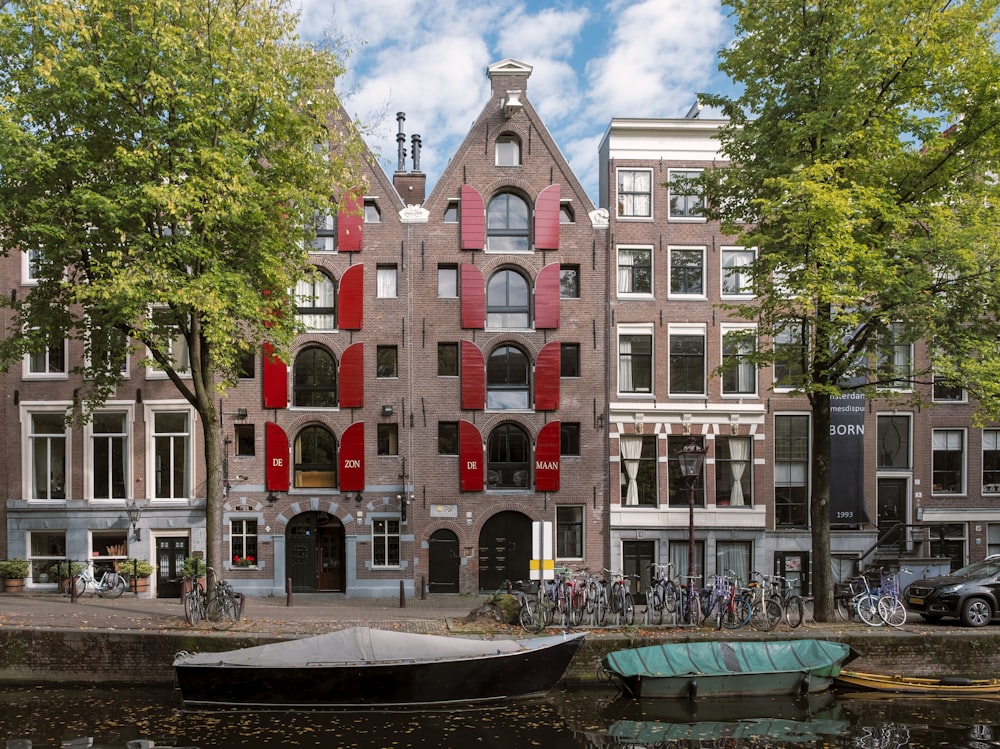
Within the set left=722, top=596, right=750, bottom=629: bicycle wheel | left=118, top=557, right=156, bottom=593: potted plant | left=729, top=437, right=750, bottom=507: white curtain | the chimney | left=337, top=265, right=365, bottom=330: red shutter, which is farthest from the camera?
the chimney

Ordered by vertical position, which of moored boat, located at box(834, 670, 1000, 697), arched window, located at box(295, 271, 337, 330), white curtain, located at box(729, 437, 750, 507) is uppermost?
arched window, located at box(295, 271, 337, 330)

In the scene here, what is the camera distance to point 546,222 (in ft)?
88.9

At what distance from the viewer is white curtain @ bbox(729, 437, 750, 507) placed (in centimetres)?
2719

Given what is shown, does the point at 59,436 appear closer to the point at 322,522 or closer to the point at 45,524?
the point at 45,524

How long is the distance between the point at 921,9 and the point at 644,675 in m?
14.6

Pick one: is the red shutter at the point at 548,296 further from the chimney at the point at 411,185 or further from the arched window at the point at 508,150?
the chimney at the point at 411,185

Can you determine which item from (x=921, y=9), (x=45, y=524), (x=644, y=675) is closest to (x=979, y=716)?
(x=644, y=675)

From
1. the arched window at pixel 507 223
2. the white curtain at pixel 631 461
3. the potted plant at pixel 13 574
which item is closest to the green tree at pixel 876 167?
the white curtain at pixel 631 461

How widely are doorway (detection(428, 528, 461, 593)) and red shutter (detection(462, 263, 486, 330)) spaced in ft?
23.5

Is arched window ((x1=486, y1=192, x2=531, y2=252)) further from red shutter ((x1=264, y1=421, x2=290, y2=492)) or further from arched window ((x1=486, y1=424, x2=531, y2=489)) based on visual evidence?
red shutter ((x1=264, y1=421, x2=290, y2=492))

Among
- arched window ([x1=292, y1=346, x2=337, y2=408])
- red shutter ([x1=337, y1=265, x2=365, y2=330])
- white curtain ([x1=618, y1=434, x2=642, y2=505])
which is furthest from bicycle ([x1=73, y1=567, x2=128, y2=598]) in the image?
white curtain ([x1=618, y1=434, x2=642, y2=505])

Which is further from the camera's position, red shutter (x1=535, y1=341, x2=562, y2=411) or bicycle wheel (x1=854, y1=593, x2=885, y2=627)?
red shutter (x1=535, y1=341, x2=562, y2=411)

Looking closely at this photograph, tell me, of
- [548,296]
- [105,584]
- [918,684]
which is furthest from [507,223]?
[918,684]

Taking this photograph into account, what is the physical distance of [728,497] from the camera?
27266 millimetres
